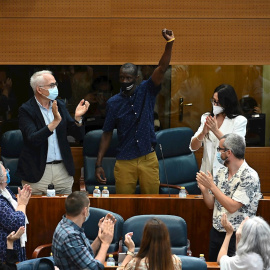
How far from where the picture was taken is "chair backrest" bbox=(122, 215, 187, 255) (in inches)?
215

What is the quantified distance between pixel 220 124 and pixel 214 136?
0.54 feet

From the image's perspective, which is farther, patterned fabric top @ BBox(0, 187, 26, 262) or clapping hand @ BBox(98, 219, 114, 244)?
patterned fabric top @ BBox(0, 187, 26, 262)

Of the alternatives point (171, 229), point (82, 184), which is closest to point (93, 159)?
point (82, 184)

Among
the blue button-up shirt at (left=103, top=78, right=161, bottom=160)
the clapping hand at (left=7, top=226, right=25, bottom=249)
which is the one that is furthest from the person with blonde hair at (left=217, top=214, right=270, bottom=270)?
the blue button-up shirt at (left=103, top=78, right=161, bottom=160)

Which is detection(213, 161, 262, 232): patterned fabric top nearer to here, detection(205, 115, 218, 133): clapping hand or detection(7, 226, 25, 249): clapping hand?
detection(205, 115, 218, 133): clapping hand

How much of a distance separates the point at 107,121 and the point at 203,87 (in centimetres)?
152

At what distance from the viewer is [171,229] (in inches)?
217

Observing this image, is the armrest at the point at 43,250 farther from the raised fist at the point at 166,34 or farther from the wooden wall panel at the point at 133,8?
the wooden wall panel at the point at 133,8

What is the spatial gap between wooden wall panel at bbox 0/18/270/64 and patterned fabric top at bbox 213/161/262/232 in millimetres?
2484

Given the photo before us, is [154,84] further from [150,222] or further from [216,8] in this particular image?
[150,222]

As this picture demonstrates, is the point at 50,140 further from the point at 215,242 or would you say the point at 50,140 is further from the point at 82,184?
the point at 215,242

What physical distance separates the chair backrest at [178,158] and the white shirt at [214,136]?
74cm

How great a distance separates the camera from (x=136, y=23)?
757 cm

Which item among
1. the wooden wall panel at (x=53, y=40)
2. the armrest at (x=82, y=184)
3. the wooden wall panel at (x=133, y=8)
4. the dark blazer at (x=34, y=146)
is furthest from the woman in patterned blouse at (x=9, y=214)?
the wooden wall panel at (x=133, y=8)
